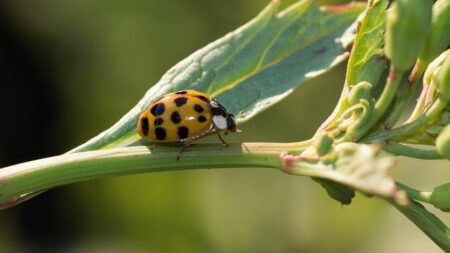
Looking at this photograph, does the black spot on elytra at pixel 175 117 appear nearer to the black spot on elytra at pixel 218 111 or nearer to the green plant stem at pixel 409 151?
the black spot on elytra at pixel 218 111

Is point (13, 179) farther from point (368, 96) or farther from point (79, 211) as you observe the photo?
point (79, 211)

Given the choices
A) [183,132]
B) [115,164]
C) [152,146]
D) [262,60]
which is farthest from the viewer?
[262,60]

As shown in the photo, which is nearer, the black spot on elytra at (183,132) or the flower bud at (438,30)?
the flower bud at (438,30)

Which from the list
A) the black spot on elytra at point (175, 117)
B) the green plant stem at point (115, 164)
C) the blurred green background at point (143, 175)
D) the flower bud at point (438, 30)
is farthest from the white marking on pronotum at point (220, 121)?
the blurred green background at point (143, 175)

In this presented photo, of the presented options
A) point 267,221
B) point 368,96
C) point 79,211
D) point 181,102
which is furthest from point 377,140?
point 79,211

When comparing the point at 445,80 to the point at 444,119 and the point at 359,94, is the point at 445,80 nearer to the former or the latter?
the point at 444,119

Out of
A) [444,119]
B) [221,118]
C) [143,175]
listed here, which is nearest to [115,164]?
[221,118]
